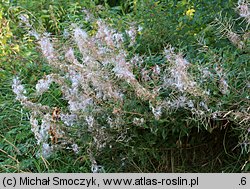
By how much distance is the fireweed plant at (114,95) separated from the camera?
10.5ft

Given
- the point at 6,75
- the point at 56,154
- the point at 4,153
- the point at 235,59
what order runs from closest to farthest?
1. the point at 235,59
2. the point at 56,154
3. the point at 4,153
4. the point at 6,75

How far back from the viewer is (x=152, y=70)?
12.0ft

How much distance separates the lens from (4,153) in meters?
4.05

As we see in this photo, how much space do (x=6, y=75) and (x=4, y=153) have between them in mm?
977

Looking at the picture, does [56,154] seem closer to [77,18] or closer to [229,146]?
[229,146]

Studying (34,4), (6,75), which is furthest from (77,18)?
(6,75)

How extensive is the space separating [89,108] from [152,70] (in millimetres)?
528

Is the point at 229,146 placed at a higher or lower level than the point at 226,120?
lower

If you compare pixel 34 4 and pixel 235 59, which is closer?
pixel 235 59

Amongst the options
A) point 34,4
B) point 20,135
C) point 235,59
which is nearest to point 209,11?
point 235,59

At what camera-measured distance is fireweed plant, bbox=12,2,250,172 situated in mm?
3193

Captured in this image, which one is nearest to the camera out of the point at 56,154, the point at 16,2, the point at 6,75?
the point at 56,154

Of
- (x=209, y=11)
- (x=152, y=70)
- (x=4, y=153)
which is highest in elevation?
(x=209, y=11)

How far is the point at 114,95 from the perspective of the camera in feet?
10.7
